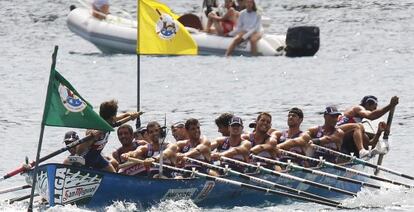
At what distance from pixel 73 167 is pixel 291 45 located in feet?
65.9

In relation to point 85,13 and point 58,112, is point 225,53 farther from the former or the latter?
point 58,112

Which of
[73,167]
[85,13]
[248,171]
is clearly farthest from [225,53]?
[73,167]

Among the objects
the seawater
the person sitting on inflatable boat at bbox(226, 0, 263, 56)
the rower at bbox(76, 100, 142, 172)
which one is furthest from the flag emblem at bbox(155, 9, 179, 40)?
the person sitting on inflatable boat at bbox(226, 0, 263, 56)

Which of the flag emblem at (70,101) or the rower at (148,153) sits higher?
the flag emblem at (70,101)

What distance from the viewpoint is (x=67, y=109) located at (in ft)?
63.1

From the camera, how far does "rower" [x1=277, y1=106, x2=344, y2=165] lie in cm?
2403

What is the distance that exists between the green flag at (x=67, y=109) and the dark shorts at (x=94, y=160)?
77.7 inches

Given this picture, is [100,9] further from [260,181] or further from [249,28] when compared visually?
[260,181]

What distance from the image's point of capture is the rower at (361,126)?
24.7 meters

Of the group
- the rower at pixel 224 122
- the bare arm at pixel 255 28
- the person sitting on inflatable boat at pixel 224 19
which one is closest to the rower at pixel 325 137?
the rower at pixel 224 122

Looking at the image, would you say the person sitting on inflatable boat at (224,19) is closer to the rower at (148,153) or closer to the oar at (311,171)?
the oar at (311,171)

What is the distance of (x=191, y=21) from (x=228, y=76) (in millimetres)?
3461

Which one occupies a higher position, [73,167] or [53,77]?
[53,77]

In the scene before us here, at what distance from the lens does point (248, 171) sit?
76.0 feet
